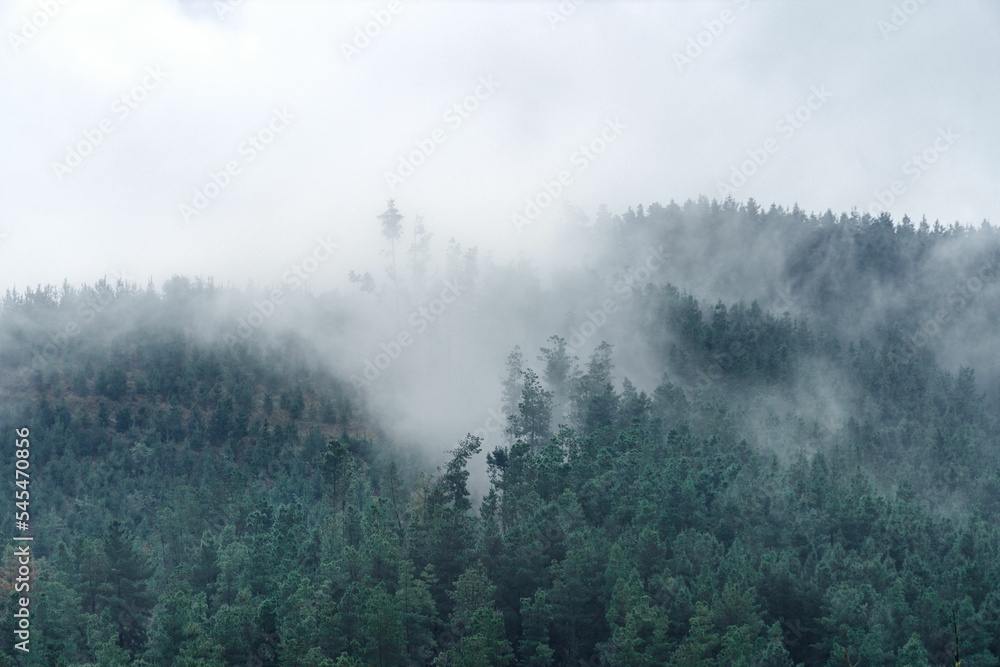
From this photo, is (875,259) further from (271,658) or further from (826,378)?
(271,658)

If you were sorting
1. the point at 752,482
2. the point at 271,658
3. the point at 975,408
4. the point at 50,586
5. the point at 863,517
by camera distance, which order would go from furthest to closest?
1. the point at 975,408
2. the point at 752,482
3. the point at 863,517
4. the point at 50,586
5. the point at 271,658

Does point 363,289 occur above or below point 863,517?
above

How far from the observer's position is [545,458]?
87250 millimetres

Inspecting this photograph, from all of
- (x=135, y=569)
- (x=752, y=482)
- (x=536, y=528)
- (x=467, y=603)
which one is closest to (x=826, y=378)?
(x=752, y=482)

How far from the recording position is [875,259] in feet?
552

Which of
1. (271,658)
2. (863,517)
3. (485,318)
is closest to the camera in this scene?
(271,658)

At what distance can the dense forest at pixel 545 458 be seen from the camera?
61062 millimetres

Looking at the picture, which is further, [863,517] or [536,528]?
[863,517]

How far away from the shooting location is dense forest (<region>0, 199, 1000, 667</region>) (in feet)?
200

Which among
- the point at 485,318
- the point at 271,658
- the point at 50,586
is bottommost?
the point at 271,658

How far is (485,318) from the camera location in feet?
529

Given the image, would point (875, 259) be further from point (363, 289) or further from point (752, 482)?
point (752, 482)

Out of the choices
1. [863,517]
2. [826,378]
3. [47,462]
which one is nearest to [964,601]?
[863,517]

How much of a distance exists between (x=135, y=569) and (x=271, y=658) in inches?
688
